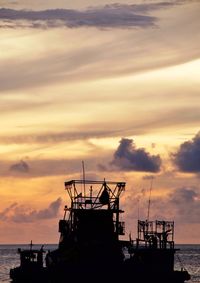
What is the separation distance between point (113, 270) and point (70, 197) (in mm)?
11109

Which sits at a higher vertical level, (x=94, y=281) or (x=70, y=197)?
(x=70, y=197)

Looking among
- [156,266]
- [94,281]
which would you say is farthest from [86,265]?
[156,266]

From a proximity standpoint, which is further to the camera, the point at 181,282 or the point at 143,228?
the point at 143,228

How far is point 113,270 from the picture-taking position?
106188 mm

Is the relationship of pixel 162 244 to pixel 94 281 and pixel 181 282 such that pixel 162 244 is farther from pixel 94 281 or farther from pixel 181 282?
pixel 94 281

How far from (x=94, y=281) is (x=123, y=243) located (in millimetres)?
6417

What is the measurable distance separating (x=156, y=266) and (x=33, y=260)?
78.6 ft

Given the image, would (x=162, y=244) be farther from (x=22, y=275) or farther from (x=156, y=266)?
(x=22, y=275)

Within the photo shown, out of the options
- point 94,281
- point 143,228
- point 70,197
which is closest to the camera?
point 94,281

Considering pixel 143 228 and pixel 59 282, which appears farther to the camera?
pixel 143 228

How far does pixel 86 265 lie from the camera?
106 m

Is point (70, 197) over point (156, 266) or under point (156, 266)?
over

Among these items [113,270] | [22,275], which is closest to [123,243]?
[113,270]

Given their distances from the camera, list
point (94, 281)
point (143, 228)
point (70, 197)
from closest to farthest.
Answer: point (94, 281)
point (70, 197)
point (143, 228)
